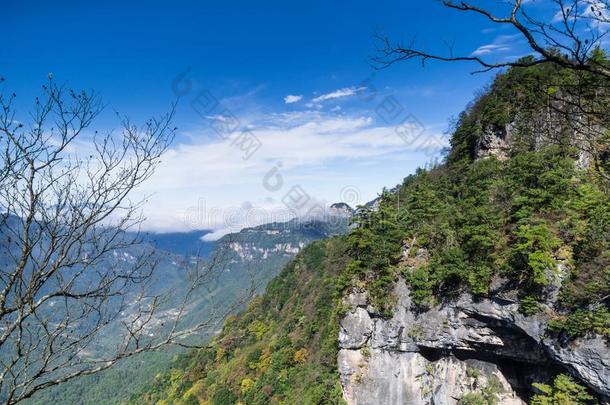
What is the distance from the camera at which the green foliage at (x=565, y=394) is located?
14148 mm

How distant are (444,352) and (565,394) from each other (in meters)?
5.58

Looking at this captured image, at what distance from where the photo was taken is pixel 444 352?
19.1m

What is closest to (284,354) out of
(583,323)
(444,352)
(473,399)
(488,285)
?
(444,352)

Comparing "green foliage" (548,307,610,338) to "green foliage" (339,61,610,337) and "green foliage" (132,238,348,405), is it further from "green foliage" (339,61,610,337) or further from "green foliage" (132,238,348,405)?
"green foliage" (132,238,348,405)

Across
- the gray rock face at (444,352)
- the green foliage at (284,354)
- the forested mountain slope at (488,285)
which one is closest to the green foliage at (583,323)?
the forested mountain slope at (488,285)

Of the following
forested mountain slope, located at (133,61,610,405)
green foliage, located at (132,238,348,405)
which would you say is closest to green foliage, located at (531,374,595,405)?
forested mountain slope, located at (133,61,610,405)

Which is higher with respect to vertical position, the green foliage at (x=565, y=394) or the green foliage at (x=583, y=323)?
the green foliage at (x=583, y=323)

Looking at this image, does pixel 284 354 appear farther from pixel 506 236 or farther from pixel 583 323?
pixel 583 323

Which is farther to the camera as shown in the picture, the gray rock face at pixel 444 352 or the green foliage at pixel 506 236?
the gray rock face at pixel 444 352

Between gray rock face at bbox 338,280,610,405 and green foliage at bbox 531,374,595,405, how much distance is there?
0.48 m

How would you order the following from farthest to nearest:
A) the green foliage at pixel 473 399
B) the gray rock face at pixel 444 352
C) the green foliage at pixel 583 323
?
the green foliage at pixel 473 399 < the gray rock face at pixel 444 352 < the green foliage at pixel 583 323

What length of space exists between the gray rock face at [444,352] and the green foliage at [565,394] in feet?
1.58

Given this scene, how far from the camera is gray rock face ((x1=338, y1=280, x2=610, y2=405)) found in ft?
53.3

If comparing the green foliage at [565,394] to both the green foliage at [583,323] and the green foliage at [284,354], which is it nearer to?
the green foliage at [583,323]
